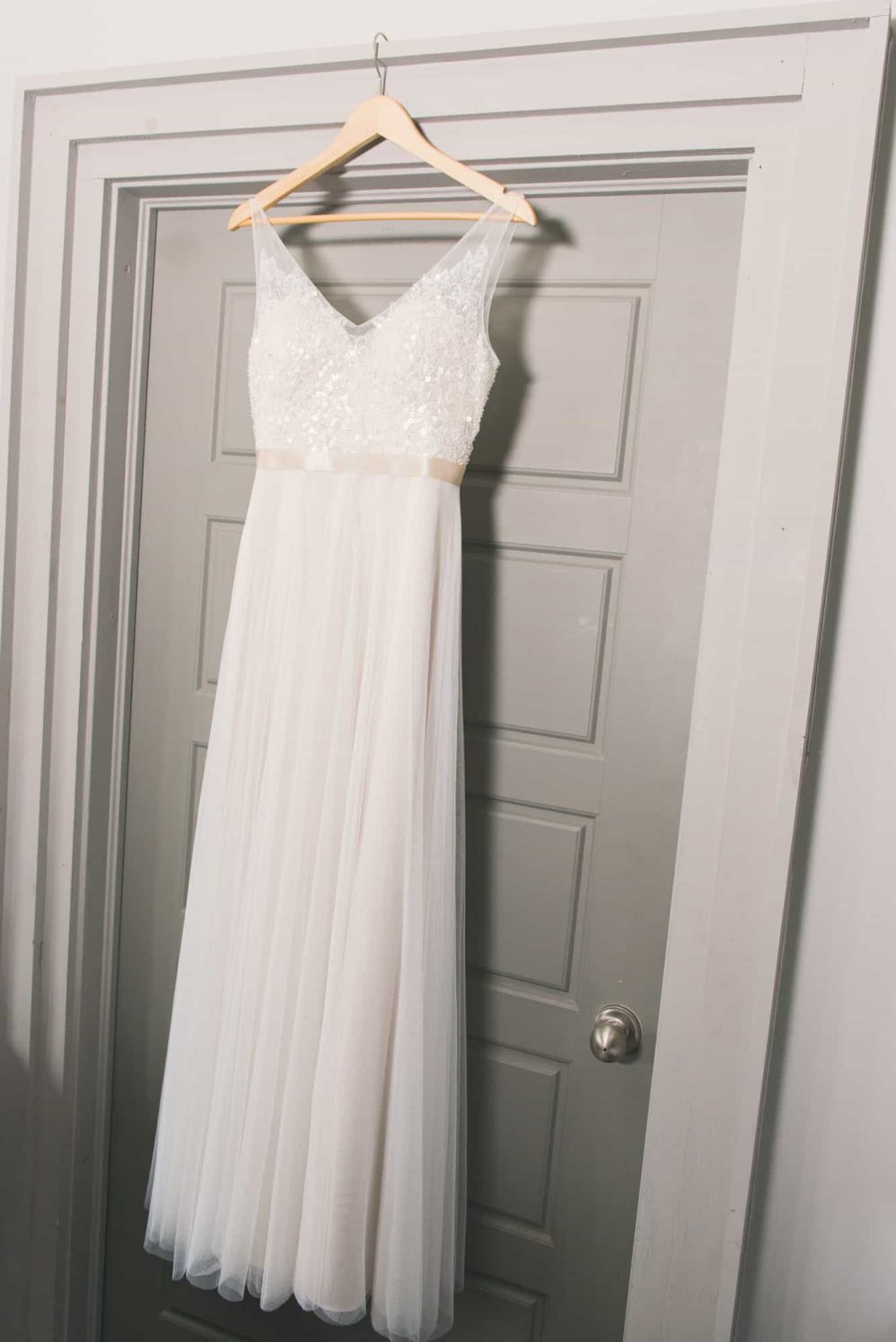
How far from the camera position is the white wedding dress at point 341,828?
1.07m

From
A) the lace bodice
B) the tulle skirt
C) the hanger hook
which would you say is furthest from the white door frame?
the tulle skirt

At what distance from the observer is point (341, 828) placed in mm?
1105

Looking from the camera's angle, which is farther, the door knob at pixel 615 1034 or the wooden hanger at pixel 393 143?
the door knob at pixel 615 1034

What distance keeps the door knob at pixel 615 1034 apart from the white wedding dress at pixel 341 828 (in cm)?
18

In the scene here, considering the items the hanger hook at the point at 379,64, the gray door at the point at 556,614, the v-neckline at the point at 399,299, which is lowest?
the gray door at the point at 556,614

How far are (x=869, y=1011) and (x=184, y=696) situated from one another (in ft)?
3.27

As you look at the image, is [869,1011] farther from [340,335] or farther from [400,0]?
[400,0]

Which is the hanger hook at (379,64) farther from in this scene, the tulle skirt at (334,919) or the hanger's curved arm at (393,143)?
the tulle skirt at (334,919)

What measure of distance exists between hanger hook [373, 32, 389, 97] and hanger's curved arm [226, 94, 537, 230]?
0.02 meters

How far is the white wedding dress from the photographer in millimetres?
1066

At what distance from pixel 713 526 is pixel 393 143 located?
23.4 inches

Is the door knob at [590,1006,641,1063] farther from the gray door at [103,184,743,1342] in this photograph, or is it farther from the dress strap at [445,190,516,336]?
A: the dress strap at [445,190,516,336]

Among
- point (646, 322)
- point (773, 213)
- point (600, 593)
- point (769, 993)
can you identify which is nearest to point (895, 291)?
point (773, 213)

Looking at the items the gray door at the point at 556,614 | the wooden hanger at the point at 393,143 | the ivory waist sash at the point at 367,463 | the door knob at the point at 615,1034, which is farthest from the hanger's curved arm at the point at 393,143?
the door knob at the point at 615,1034
